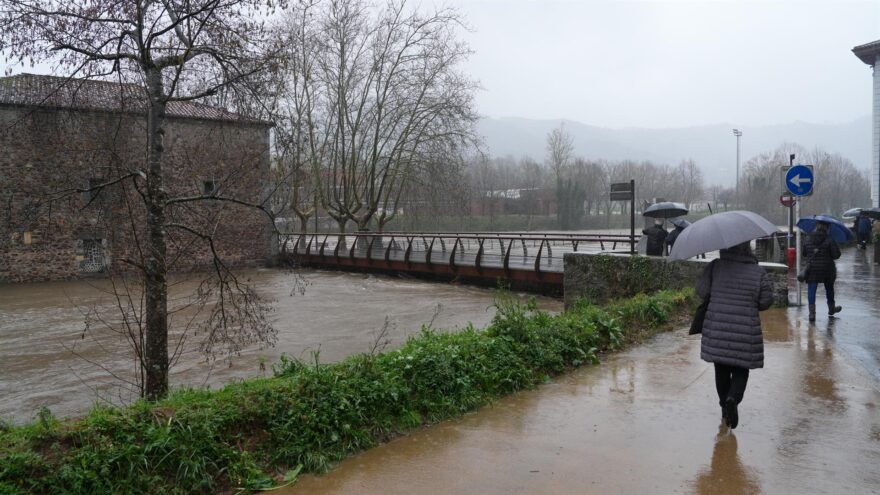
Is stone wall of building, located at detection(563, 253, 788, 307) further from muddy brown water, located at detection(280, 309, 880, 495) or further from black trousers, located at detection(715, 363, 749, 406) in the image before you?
black trousers, located at detection(715, 363, 749, 406)

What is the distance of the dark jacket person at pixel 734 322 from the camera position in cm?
484

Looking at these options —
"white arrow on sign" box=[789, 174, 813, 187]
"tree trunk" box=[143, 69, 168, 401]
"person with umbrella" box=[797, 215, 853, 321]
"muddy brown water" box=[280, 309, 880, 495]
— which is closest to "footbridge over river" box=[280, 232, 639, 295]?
"white arrow on sign" box=[789, 174, 813, 187]

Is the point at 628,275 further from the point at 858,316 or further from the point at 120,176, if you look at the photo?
the point at 120,176

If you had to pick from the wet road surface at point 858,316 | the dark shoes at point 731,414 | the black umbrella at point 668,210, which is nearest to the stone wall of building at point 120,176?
the dark shoes at point 731,414

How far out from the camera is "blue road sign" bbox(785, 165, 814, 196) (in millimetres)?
10656

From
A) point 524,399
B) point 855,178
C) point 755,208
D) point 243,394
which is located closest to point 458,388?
point 524,399

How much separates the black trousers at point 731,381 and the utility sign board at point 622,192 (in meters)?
10.2

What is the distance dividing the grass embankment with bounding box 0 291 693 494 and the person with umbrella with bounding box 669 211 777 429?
1890 millimetres

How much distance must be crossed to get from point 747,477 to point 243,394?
344 centimetres

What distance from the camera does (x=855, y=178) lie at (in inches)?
3474

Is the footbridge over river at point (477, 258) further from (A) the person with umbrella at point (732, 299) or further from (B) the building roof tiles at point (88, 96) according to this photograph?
(A) the person with umbrella at point (732, 299)

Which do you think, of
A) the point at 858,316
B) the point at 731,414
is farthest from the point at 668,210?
the point at 731,414

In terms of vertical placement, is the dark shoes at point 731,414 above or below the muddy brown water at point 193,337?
above

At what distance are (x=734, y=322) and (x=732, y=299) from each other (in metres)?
0.18
